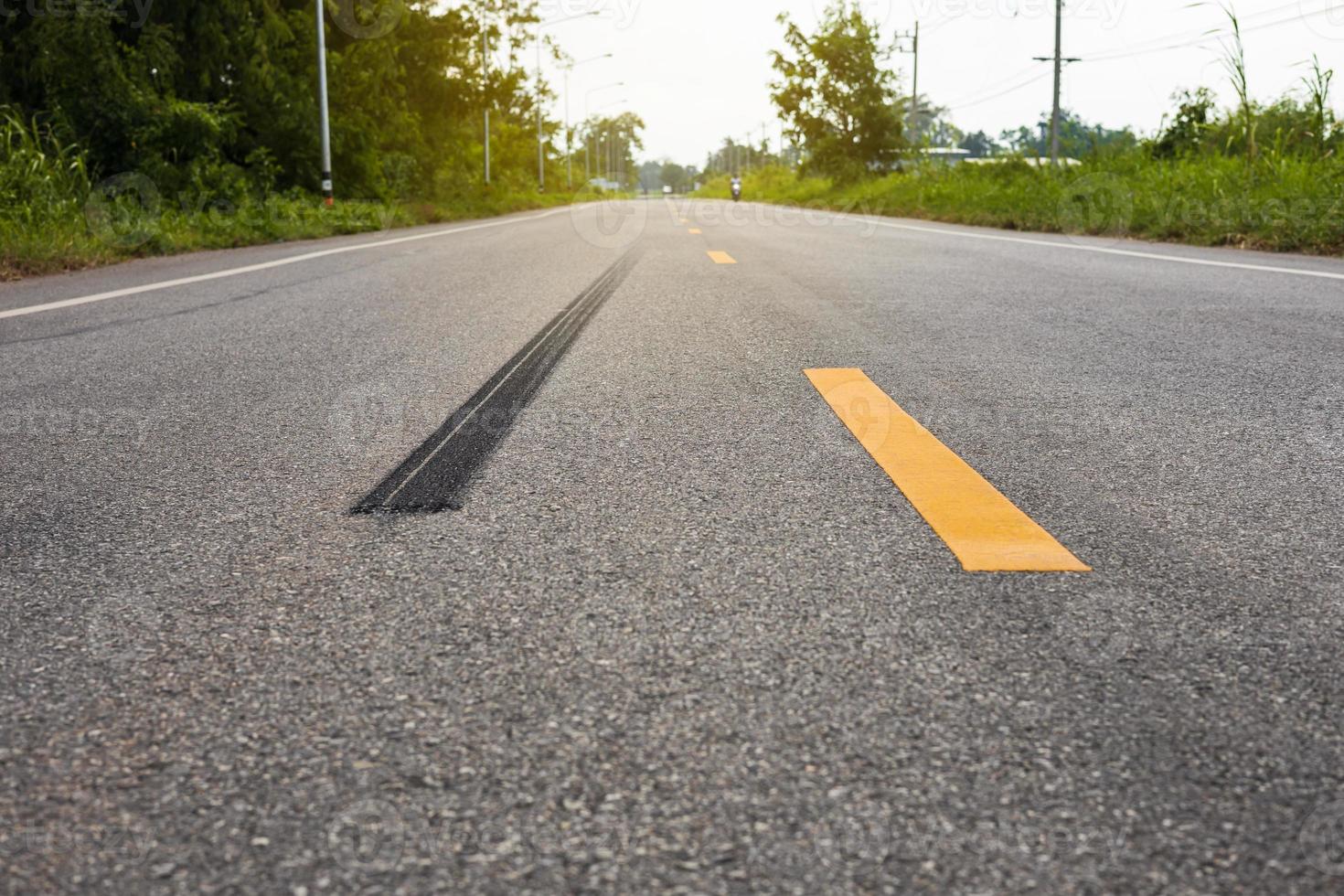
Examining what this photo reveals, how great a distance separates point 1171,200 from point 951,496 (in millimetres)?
11643

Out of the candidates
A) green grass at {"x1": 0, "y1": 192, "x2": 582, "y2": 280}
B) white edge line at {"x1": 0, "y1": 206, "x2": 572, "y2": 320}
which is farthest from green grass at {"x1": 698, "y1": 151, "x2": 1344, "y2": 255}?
green grass at {"x1": 0, "y1": 192, "x2": 582, "y2": 280}

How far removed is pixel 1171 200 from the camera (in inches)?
485

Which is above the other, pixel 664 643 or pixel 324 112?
pixel 324 112

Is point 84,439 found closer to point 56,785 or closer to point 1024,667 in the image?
point 56,785

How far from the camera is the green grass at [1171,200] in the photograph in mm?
10062

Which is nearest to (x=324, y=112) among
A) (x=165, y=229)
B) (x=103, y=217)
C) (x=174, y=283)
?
(x=165, y=229)

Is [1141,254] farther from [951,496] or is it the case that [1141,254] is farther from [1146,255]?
[951,496]

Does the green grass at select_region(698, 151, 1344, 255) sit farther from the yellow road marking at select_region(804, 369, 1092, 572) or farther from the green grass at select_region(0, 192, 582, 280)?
the green grass at select_region(0, 192, 582, 280)

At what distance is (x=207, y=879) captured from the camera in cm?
100

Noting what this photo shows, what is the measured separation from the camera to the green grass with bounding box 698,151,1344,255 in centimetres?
1006

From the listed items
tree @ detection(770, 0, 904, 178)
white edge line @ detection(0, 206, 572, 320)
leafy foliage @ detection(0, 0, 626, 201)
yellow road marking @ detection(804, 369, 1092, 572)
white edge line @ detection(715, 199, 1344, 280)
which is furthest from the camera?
tree @ detection(770, 0, 904, 178)

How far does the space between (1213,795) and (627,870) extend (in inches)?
22.9

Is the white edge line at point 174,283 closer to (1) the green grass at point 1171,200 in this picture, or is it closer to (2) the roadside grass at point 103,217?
(2) the roadside grass at point 103,217

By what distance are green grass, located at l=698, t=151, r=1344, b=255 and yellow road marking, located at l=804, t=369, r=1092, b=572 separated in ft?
27.4
